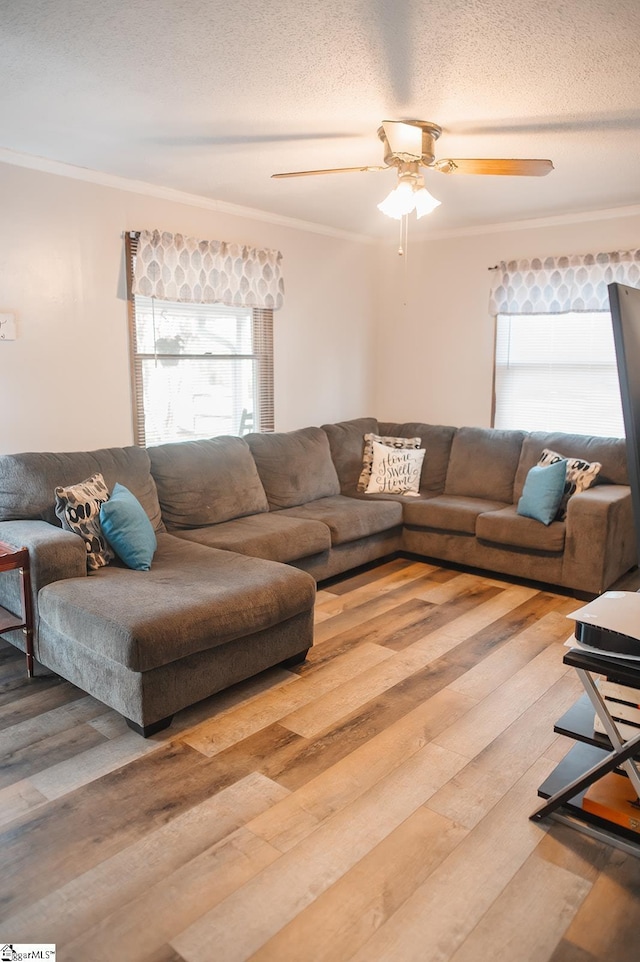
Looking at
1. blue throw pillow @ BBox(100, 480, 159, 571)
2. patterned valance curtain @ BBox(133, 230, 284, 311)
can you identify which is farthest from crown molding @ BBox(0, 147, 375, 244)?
blue throw pillow @ BBox(100, 480, 159, 571)

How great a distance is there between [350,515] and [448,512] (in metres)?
0.73

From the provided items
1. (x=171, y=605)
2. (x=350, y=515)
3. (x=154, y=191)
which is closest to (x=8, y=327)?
(x=154, y=191)

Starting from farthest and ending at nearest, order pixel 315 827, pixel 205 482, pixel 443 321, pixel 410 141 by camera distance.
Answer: pixel 443 321 < pixel 205 482 < pixel 410 141 < pixel 315 827

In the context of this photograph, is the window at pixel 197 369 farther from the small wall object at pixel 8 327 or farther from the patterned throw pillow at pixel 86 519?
the patterned throw pillow at pixel 86 519

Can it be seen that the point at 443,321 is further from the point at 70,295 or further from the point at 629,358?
the point at 629,358

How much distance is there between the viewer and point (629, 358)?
122 centimetres

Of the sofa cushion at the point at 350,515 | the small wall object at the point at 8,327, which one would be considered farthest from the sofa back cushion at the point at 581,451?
the small wall object at the point at 8,327

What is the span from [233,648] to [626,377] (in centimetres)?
197

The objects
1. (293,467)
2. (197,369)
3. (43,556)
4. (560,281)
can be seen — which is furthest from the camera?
(560,281)

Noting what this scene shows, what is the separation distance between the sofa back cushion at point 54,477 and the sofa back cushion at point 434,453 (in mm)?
2237

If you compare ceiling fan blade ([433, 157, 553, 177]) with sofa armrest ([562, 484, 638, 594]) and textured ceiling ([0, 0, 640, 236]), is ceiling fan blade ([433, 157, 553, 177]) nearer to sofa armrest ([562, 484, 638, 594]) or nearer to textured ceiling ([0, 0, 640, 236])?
textured ceiling ([0, 0, 640, 236])

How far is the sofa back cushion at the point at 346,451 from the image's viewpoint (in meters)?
5.07

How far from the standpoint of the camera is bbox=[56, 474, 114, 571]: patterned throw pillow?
302cm

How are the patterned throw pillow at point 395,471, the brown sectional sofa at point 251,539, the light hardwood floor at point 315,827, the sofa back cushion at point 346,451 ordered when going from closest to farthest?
the light hardwood floor at point 315,827 → the brown sectional sofa at point 251,539 → the patterned throw pillow at point 395,471 → the sofa back cushion at point 346,451
